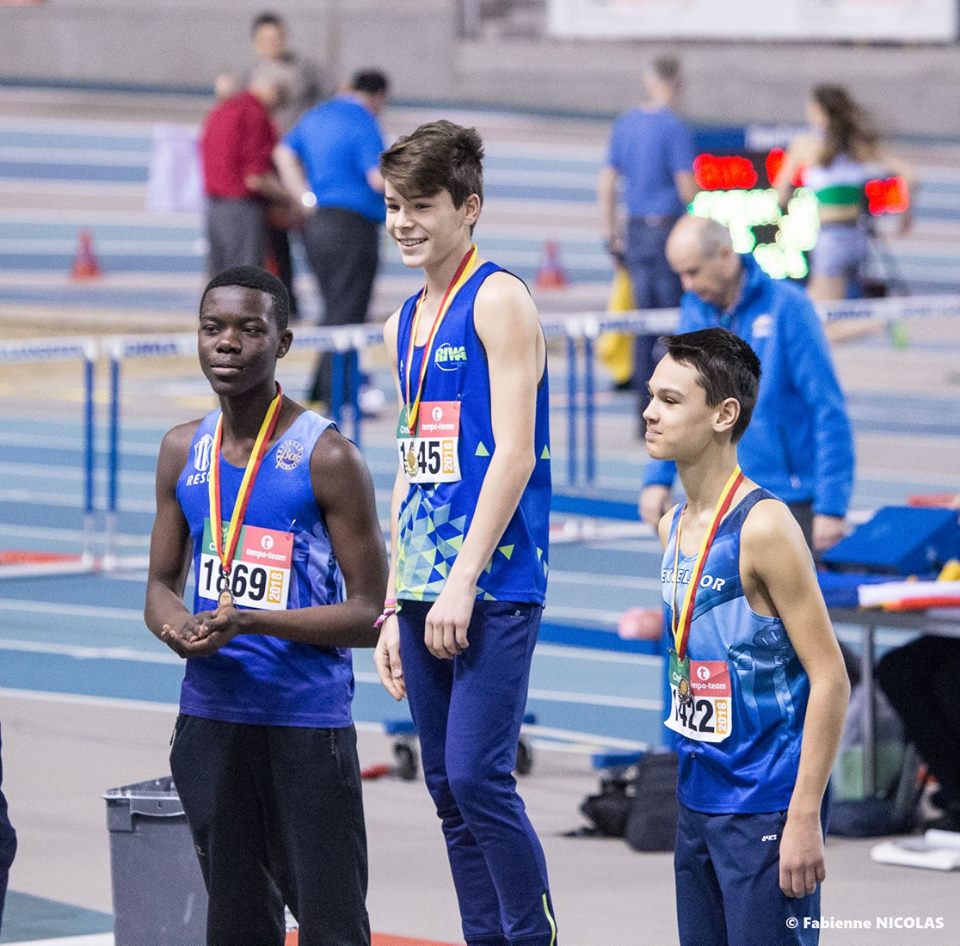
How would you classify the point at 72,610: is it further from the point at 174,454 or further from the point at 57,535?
the point at 174,454

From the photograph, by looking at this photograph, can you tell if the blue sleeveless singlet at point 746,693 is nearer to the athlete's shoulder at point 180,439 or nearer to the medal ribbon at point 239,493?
the medal ribbon at point 239,493

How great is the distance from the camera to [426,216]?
16.6ft

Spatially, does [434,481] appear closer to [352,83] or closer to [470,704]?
[470,704]

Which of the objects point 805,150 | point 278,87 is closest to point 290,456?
point 278,87

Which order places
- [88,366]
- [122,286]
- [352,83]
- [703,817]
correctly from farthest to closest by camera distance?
[122,286] < [352,83] < [88,366] < [703,817]

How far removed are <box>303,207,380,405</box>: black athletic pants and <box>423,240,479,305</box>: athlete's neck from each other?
9683 millimetres

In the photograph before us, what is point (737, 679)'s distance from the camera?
4.41 metres

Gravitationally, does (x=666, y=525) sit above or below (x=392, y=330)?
below

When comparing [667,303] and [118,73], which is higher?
[118,73]

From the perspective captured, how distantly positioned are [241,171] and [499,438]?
11.8m

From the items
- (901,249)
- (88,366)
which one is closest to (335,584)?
(88,366)

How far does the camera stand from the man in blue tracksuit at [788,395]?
7266mm

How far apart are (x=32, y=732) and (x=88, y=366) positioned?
3970mm

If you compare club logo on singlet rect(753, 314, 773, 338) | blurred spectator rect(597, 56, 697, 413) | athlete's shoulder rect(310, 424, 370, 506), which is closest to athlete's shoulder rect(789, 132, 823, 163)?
blurred spectator rect(597, 56, 697, 413)
